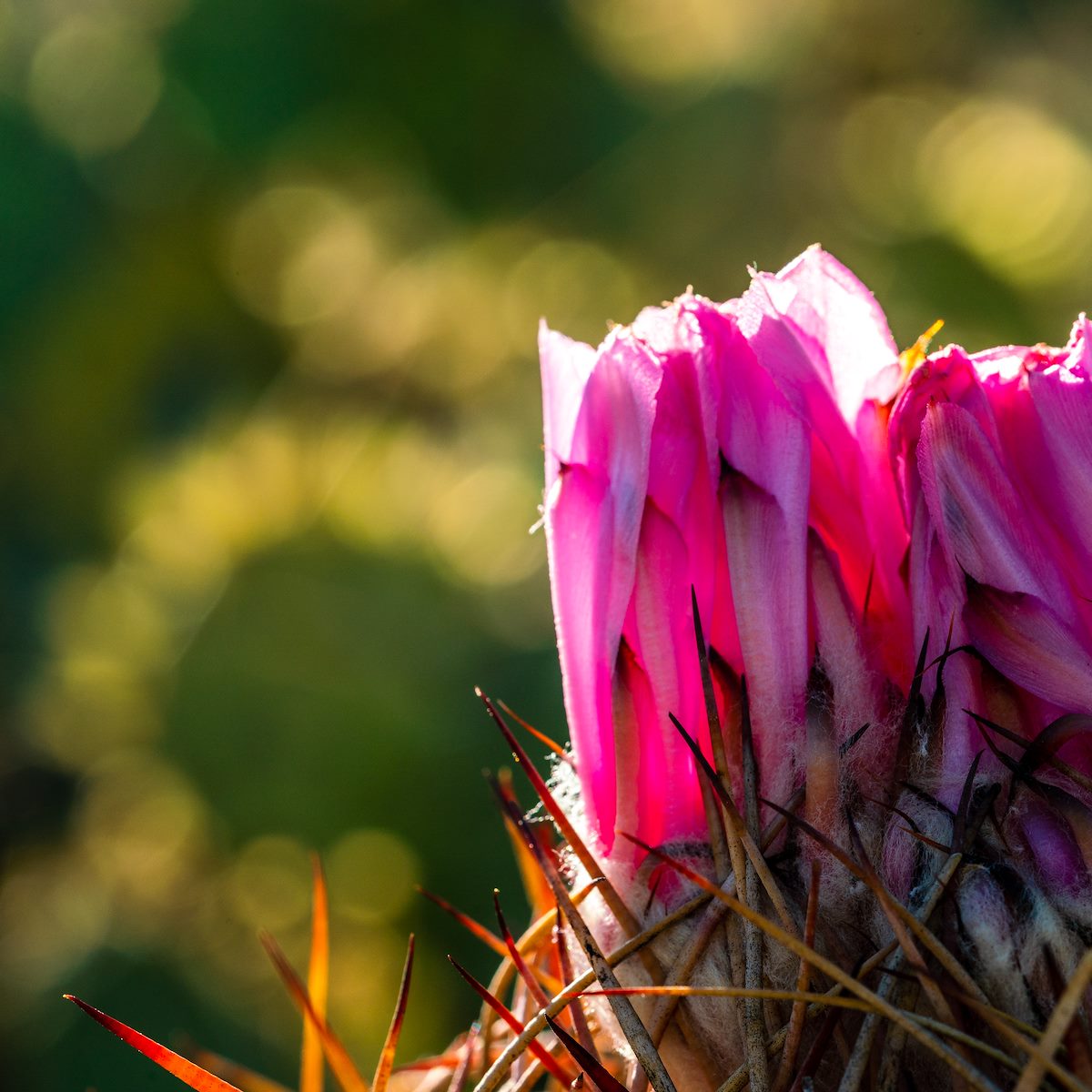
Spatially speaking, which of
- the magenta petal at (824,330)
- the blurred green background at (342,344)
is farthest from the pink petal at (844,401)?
the blurred green background at (342,344)

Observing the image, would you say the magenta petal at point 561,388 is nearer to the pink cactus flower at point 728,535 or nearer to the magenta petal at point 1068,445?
the pink cactus flower at point 728,535

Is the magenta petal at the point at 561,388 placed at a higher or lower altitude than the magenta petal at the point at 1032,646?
higher

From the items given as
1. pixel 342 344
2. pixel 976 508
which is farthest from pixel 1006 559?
pixel 342 344

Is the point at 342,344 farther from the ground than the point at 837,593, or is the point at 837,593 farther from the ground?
the point at 342,344

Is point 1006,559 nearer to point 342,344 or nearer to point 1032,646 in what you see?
point 1032,646

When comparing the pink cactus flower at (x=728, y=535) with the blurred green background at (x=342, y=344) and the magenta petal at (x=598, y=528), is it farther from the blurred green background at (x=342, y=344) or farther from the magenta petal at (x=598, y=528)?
the blurred green background at (x=342, y=344)

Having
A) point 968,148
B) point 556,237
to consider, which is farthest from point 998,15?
point 556,237

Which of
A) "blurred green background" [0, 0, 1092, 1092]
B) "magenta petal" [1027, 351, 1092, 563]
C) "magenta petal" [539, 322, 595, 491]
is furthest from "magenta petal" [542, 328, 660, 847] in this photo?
"blurred green background" [0, 0, 1092, 1092]

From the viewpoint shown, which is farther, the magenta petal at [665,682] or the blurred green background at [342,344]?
the blurred green background at [342,344]

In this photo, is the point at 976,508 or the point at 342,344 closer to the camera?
the point at 976,508
